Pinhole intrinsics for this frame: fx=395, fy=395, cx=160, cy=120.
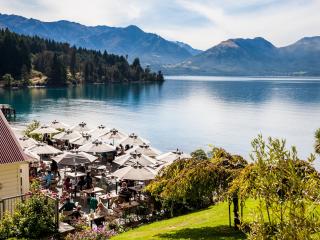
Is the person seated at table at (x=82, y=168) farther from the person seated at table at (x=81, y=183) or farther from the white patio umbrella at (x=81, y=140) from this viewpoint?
the white patio umbrella at (x=81, y=140)

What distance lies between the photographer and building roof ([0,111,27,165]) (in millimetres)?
18328

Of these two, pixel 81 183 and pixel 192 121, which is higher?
pixel 81 183

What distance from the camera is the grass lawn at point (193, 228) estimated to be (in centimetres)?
1573

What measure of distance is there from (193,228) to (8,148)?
942 centimetres

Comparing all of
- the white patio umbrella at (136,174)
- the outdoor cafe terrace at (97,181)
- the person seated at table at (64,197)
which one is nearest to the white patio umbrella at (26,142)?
the outdoor cafe terrace at (97,181)

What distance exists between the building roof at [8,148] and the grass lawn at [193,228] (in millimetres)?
5982

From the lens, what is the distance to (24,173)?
19766 mm

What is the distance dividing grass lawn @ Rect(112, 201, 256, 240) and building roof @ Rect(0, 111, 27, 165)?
5.98 m

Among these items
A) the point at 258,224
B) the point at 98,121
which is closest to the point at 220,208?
the point at 258,224

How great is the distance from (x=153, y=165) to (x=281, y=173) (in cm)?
2222

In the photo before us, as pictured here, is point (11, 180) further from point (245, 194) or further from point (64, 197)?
point (245, 194)

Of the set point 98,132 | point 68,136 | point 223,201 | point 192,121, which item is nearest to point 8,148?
point 223,201

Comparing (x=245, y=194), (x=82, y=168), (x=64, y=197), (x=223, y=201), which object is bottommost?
(x=82, y=168)

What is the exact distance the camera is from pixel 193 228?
1716cm
